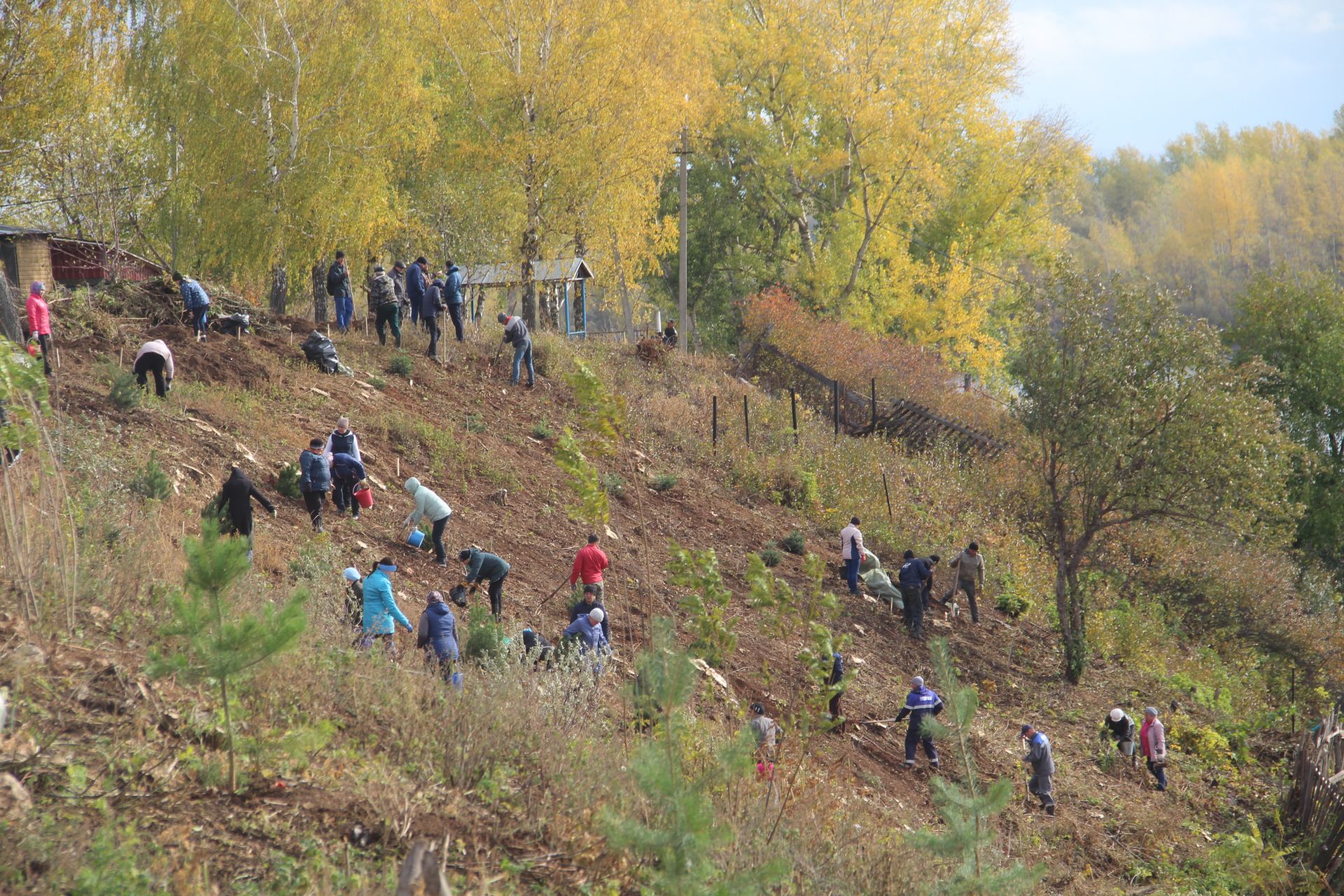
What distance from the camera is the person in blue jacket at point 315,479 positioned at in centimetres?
1227

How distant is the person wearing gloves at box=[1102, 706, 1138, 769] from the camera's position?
531 inches

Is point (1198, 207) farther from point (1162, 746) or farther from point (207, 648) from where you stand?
point (207, 648)

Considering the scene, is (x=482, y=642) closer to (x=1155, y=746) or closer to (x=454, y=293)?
(x=1155, y=746)

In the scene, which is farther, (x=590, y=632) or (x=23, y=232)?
(x=23, y=232)

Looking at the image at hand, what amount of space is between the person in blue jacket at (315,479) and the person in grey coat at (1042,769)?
331 inches

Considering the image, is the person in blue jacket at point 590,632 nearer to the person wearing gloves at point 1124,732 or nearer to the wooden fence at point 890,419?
the person wearing gloves at point 1124,732

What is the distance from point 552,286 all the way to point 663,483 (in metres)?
13.4

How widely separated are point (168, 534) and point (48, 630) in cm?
339

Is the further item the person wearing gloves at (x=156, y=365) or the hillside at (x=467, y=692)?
the person wearing gloves at (x=156, y=365)

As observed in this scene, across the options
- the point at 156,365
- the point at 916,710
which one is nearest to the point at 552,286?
the point at 156,365

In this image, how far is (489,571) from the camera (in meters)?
11.4

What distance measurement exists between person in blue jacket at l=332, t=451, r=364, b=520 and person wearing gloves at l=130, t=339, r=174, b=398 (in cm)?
297

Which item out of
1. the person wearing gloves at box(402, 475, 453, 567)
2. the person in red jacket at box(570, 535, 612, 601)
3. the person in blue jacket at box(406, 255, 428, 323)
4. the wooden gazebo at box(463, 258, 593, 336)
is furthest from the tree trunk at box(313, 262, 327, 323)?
the person in red jacket at box(570, 535, 612, 601)

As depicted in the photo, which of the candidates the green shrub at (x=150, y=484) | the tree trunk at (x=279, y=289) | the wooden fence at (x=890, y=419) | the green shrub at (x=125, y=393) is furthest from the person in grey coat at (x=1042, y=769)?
the tree trunk at (x=279, y=289)
